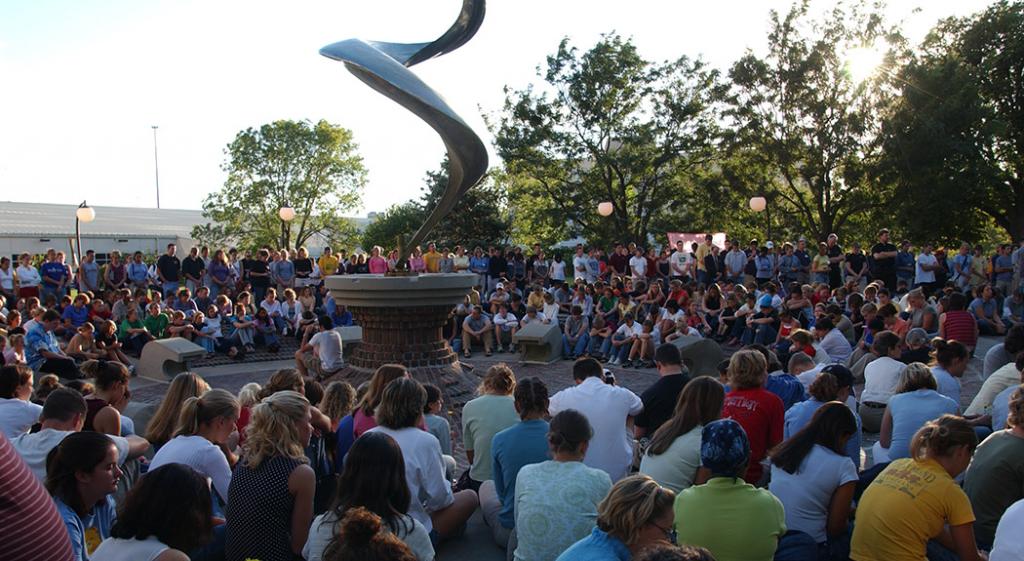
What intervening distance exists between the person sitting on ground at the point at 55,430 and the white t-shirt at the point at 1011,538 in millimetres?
4292

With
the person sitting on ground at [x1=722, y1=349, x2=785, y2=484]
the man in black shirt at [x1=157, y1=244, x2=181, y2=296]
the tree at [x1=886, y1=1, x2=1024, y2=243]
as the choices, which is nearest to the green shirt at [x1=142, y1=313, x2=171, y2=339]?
the man in black shirt at [x1=157, y1=244, x2=181, y2=296]

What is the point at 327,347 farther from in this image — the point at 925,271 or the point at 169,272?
the point at 925,271

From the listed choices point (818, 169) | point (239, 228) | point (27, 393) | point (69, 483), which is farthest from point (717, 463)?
point (239, 228)

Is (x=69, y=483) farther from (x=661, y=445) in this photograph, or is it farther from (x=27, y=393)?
(x=661, y=445)

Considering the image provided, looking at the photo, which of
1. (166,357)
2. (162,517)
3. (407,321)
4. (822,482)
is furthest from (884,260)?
(162,517)

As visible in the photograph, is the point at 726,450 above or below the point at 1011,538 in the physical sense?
above

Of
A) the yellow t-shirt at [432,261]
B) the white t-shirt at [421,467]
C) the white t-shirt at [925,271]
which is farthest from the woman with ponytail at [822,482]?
the yellow t-shirt at [432,261]

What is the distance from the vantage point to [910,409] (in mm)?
5023

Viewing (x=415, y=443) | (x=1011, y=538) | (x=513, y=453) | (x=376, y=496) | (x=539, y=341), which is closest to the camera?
(x=1011, y=538)

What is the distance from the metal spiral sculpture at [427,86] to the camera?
9.11m

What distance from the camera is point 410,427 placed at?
14.2 feet

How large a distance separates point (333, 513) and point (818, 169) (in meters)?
22.9

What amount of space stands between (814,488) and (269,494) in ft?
9.23

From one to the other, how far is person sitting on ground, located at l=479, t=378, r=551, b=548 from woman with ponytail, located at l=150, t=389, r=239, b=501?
156 cm
